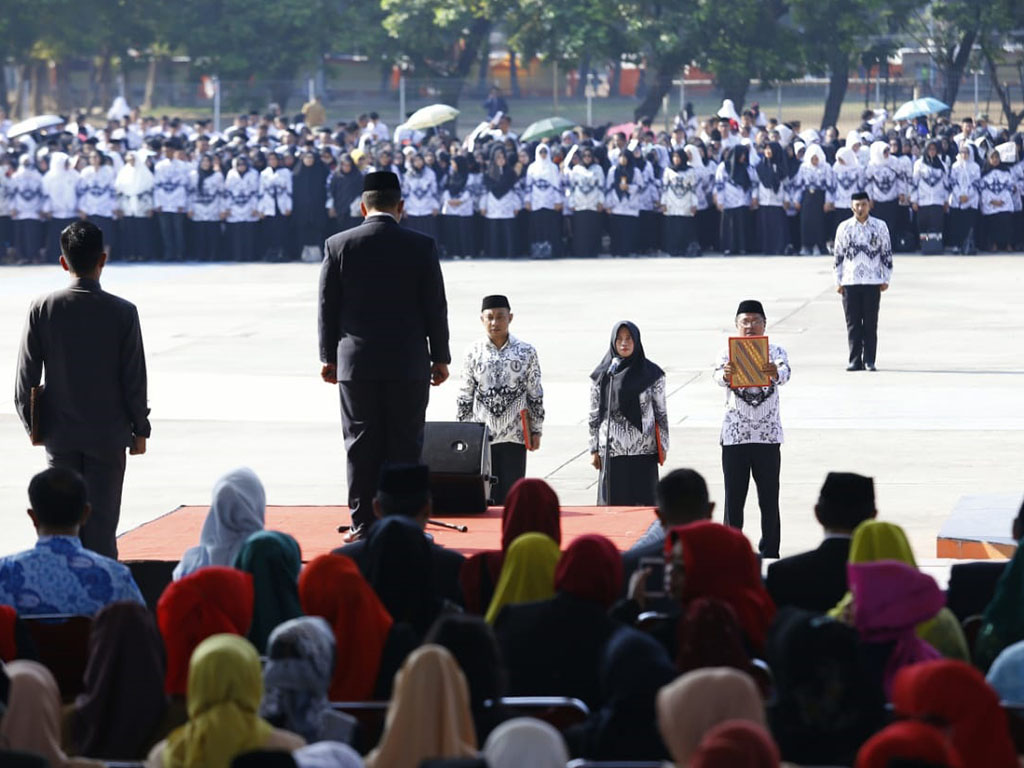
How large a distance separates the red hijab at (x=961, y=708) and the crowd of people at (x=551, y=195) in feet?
86.2

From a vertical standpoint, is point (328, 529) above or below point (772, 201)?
below

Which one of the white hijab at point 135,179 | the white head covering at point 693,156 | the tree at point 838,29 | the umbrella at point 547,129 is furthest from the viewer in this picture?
the tree at point 838,29

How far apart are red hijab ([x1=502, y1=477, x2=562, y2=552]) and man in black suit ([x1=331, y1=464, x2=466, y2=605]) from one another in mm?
257

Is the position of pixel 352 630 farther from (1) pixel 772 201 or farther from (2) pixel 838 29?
(2) pixel 838 29

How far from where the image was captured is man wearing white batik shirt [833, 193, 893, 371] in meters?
18.9

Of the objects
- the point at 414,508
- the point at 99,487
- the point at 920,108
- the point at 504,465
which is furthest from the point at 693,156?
the point at 414,508

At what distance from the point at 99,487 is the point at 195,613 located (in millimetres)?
3248

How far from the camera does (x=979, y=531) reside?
450 inches

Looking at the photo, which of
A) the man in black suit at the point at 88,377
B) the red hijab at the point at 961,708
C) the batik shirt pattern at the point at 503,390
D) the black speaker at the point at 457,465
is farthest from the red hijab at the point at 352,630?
the batik shirt pattern at the point at 503,390

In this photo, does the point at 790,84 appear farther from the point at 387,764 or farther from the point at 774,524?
the point at 387,764

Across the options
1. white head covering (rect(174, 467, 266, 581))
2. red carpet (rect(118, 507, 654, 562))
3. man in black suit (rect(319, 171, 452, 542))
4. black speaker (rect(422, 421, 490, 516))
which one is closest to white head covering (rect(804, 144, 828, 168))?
red carpet (rect(118, 507, 654, 562))

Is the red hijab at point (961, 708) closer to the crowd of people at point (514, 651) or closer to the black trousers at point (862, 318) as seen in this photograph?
the crowd of people at point (514, 651)

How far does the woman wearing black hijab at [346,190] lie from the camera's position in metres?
31.7

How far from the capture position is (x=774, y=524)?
469 inches
